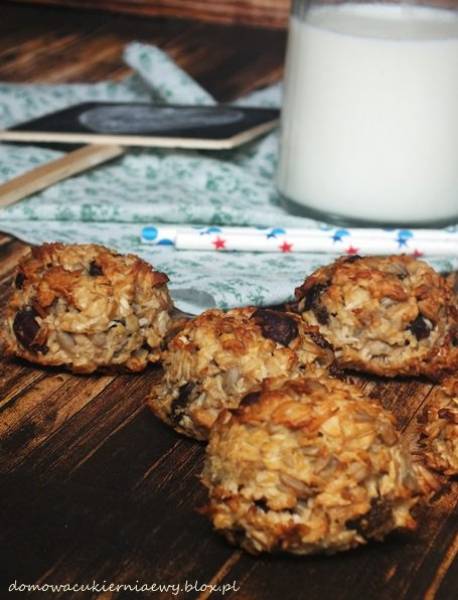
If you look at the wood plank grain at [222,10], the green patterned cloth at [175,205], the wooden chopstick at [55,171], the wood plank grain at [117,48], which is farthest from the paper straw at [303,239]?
the wood plank grain at [222,10]

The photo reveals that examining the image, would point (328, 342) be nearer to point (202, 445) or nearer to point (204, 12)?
point (202, 445)

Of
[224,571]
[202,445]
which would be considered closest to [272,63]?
[202,445]

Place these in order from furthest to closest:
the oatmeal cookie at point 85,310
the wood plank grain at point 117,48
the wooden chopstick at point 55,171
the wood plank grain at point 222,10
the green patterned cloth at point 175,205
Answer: the wood plank grain at point 222,10, the wood plank grain at point 117,48, the wooden chopstick at point 55,171, the green patterned cloth at point 175,205, the oatmeal cookie at point 85,310

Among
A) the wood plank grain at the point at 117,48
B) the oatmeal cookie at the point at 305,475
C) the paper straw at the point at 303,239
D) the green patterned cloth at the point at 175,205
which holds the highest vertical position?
the oatmeal cookie at the point at 305,475

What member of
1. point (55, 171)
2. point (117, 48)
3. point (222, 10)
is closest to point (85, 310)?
point (55, 171)

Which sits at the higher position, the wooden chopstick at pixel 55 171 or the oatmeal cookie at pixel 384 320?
the oatmeal cookie at pixel 384 320

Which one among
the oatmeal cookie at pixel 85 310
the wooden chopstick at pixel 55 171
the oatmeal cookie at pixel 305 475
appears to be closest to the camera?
the oatmeal cookie at pixel 305 475

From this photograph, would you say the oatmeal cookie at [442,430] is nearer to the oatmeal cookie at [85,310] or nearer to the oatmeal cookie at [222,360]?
the oatmeal cookie at [222,360]
